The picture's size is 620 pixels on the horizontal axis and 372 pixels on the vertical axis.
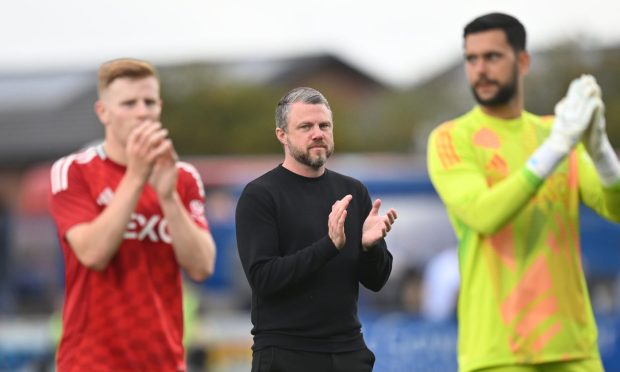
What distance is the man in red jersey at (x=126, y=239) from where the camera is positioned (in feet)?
16.9

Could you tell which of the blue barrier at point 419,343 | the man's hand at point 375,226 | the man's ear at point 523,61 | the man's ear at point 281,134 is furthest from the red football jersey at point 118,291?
the blue barrier at point 419,343

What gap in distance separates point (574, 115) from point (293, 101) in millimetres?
1311

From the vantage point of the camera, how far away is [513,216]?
5078mm

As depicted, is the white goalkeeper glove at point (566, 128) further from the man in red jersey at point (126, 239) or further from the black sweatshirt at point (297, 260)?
the man in red jersey at point (126, 239)

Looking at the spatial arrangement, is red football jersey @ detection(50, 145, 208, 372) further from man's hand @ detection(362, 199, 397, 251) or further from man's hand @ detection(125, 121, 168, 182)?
man's hand @ detection(362, 199, 397, 251)

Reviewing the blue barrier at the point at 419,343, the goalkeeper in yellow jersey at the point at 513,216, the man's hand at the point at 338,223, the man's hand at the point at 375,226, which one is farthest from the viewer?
the blue barrier at the point at 419,343

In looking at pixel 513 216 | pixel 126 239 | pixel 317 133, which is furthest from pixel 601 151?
pixel 126 239

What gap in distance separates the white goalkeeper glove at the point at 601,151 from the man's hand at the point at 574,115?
0.09 metres

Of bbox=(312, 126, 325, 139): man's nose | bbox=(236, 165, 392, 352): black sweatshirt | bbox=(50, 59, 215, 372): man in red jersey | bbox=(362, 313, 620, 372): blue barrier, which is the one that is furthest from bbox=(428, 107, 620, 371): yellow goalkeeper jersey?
bbox=(362, 313, 620, 372): blue barrier

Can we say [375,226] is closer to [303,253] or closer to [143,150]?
[303,253]

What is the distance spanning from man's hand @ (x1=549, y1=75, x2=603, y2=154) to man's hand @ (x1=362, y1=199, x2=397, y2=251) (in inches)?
40.5

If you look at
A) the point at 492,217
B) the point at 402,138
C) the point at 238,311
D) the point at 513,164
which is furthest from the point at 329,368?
the point at 402,138

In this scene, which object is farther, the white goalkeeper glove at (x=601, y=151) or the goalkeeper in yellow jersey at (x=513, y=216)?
the goalkeeper in yellow jersey at (x=513, y=216)

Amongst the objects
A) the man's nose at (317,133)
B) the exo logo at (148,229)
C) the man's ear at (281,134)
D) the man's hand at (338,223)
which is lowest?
the man's hand at (338,223)
